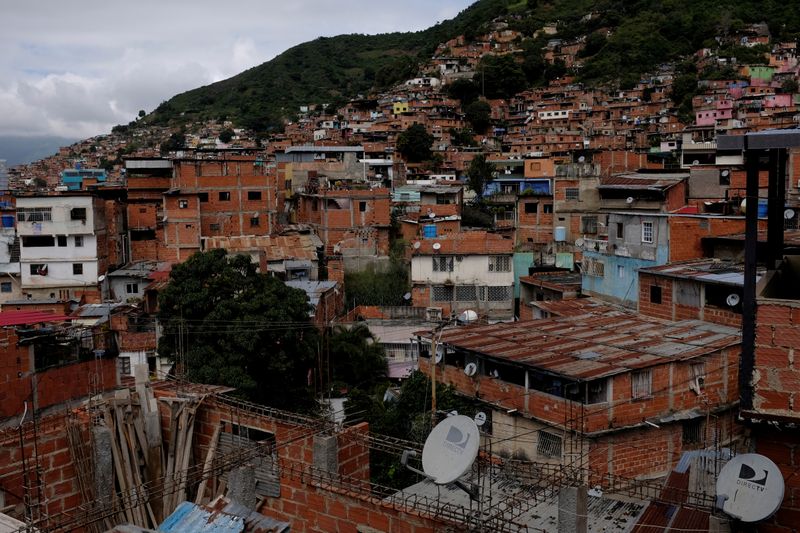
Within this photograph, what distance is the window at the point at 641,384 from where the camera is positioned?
13312 millimetres

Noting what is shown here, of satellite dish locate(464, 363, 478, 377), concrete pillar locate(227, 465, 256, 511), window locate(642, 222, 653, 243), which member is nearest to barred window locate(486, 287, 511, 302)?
window locate(642, 222, 653, 243)

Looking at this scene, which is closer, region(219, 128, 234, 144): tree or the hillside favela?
the hillside favela

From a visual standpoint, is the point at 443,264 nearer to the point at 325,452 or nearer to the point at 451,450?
the point at 325,452

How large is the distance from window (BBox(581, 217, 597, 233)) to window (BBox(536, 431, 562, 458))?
19659mm

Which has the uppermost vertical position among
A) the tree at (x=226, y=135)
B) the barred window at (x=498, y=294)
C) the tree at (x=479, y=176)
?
the tree at (x=226, y=135)

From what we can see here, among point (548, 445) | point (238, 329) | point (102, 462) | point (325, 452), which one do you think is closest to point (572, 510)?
point (325, 452)

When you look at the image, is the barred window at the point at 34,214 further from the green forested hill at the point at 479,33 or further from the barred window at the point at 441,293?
Answer: the green forested hill at the point at 479,33

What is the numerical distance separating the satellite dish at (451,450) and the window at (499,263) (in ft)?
65.0

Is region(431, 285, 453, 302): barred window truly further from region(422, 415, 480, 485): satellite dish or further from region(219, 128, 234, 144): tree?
region(219, 128, 234, 144): tree

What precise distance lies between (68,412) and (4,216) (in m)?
24.9

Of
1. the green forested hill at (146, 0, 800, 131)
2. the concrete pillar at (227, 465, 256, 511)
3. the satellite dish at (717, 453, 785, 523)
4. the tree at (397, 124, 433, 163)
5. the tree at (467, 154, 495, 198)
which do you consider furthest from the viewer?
the green forested hill at (146, 0, 800, 131)

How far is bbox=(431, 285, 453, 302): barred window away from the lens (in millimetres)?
27203

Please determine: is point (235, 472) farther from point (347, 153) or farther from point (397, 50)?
point (397, 50)

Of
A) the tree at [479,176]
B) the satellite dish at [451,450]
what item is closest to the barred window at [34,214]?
the tree at [479,176]
